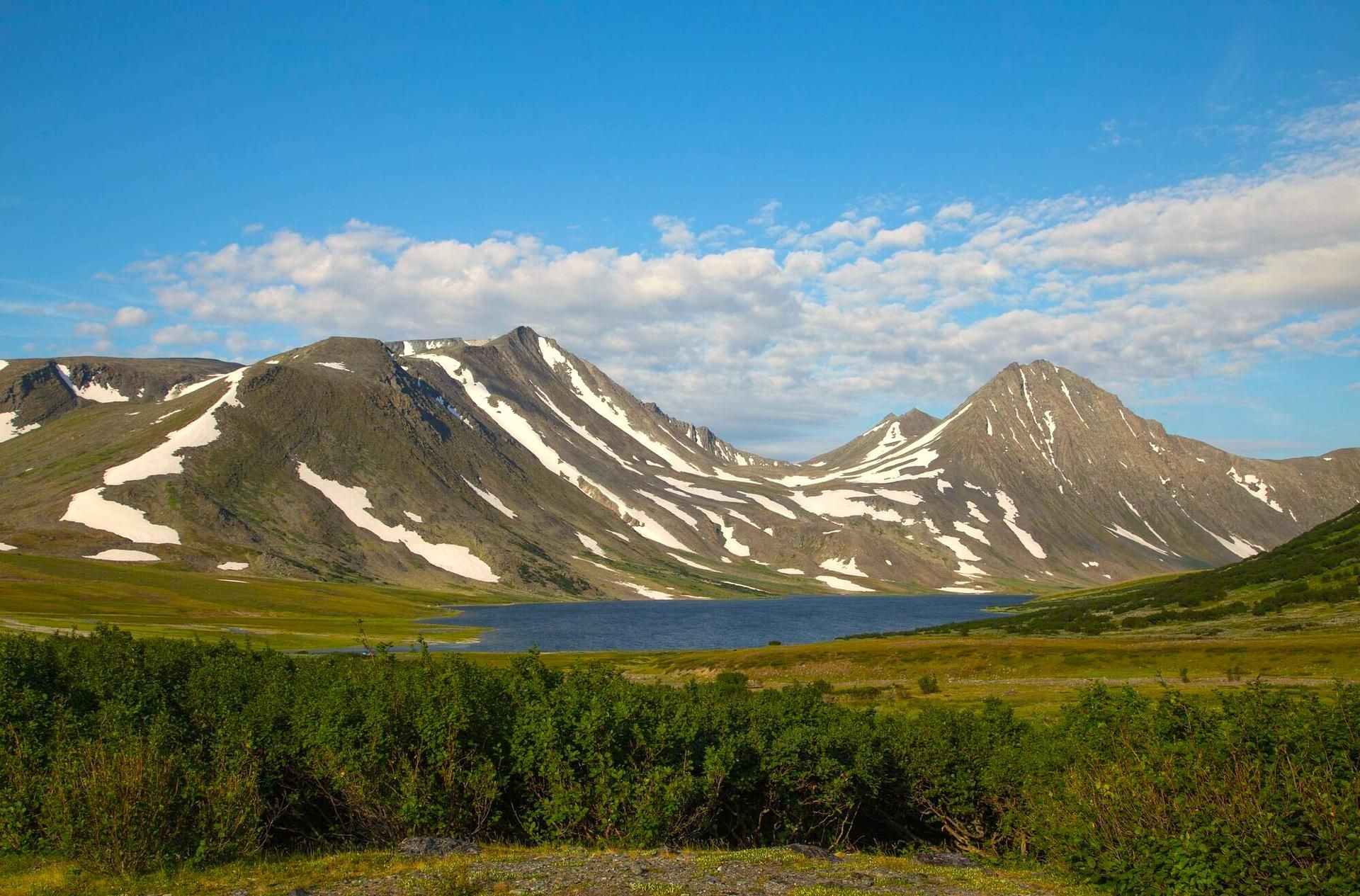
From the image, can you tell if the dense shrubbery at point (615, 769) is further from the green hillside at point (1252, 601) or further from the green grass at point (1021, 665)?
the green hillside at point (1252, 601)

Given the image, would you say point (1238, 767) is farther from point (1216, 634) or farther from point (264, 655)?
point (1216, 634)

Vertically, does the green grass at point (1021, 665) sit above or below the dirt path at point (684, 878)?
below

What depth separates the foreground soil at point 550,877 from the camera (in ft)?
63.8

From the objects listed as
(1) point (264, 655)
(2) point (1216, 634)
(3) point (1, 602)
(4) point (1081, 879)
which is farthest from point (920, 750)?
(3) point (1, 602)

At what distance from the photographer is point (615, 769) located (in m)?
25.6

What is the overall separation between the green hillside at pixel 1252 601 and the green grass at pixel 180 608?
9554 cm

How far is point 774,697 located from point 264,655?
2187 cm

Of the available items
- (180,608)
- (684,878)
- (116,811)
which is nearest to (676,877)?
(684,878)

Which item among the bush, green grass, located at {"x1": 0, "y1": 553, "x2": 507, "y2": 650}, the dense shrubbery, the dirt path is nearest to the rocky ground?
the dirt path

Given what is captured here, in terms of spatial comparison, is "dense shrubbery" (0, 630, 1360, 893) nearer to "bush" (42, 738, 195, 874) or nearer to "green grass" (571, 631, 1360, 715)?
"bush" (42, 738, 195, 874)

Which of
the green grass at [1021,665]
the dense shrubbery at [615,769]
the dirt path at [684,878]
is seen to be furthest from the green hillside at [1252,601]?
the dirt path at [684,878]

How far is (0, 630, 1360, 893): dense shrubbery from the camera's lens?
20.0 metres

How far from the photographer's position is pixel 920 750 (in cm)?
3269

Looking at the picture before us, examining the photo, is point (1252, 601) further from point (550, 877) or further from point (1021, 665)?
point (550, 877)
